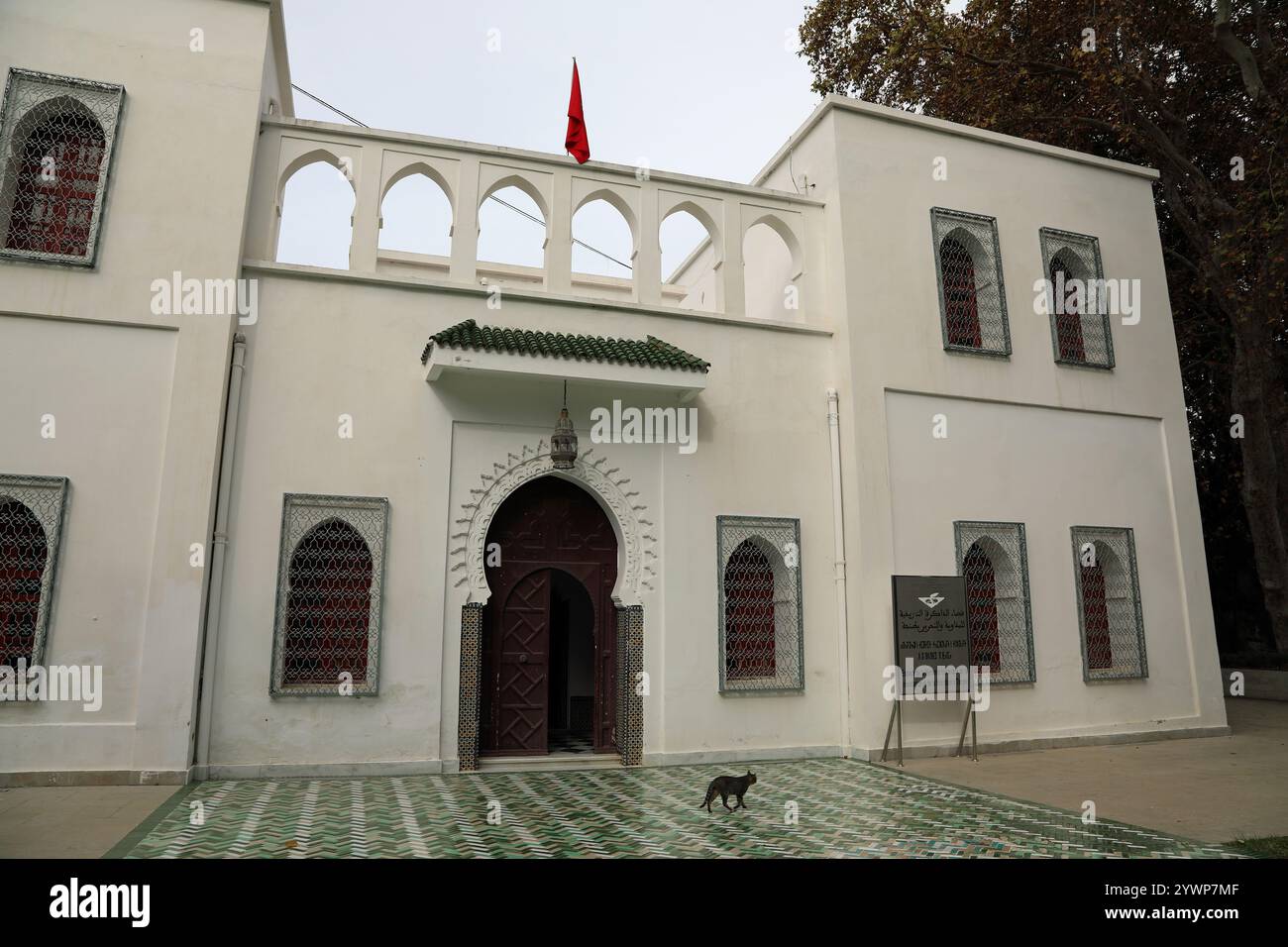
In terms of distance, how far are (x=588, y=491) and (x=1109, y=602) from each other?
6.44 metres

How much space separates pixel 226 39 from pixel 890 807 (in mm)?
9039

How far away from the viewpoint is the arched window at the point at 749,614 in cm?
904

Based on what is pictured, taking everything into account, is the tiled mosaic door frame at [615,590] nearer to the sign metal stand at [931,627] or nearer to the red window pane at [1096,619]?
the sign metal stand at [931,627]

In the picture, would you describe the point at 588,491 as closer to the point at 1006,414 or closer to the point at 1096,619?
the point at 1006,414

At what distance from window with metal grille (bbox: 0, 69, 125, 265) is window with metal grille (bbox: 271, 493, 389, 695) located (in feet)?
9.80

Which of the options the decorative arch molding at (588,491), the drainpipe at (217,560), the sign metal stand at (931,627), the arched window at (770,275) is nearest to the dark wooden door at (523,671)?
the decorative arch molding at (588,491)

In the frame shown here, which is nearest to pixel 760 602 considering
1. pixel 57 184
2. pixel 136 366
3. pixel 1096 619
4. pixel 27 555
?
pixel 1096 619

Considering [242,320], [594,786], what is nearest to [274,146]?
[242,320]

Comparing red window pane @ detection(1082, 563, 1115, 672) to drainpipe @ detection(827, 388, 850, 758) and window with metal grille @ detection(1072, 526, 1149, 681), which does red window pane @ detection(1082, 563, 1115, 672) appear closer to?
window with metal grille @ detection(1072, 526, 1149, 681)

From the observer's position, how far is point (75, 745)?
6.95 metres

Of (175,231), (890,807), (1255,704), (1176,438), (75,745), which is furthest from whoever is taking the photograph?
(1255,704)

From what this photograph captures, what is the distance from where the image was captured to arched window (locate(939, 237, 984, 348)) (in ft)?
33.8

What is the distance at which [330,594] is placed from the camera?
26.2ft
